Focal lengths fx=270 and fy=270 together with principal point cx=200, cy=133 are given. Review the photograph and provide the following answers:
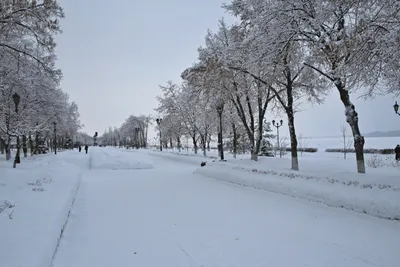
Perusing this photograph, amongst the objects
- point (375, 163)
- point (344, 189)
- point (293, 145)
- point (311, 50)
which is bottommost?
point (375, 163)

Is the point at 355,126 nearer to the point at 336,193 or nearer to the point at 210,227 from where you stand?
the point at 336,193

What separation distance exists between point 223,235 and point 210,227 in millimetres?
596

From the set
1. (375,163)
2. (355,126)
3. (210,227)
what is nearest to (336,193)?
(210,227)

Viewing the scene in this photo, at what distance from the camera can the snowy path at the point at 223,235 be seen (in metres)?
4.37

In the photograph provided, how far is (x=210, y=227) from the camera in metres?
6.04

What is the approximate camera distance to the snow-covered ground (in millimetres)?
4363

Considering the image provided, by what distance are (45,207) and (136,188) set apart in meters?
5.22

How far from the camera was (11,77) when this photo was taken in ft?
56.4

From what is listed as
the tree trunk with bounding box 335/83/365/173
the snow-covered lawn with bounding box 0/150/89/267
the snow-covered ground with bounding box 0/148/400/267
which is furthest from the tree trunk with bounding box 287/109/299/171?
the snow-covered lawn with bounding box 0/150/89/267

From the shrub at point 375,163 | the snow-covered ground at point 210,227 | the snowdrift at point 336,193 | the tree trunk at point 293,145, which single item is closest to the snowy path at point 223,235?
the snow-covered ground at point 210,227

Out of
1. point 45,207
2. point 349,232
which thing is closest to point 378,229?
point 349,232

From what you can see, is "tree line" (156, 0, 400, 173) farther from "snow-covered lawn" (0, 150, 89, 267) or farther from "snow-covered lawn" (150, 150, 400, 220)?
"snow-covered lawn" (0, 150, 89, 267)

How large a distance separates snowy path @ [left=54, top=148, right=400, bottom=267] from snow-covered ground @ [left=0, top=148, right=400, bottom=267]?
0.02m

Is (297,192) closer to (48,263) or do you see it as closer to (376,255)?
(376,255)
